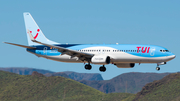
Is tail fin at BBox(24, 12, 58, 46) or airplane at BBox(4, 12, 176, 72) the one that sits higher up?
tail fin at BBox(24, 12, 58, 46)

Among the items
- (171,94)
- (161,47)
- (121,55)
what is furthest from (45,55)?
(171,94)

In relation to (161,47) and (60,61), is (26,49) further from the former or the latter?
(161,47)

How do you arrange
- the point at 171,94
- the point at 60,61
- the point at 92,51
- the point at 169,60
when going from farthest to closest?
the point at 171,94
the point at 60,61
the point at 92,51
the point at 169,60

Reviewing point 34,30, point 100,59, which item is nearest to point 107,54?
point 100,59

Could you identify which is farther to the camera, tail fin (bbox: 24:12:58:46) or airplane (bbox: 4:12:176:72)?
tail fin (bbox: 24:12:58:46)

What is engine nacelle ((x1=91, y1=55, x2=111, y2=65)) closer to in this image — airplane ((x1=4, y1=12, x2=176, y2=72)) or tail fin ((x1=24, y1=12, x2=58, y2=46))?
airplane ((x1=4, y1=12, x2=176, y2=72))

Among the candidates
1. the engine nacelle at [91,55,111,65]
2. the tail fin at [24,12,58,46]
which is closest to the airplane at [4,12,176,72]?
the engine nacelle at [91,55,111,65]

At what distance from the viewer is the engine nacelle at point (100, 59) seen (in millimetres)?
82125

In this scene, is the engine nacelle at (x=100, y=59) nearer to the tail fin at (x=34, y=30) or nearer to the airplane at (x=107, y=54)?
the airplane at (x=107, y=54)

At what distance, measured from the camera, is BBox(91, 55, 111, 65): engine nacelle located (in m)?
82.1

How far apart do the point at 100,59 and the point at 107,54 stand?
10.6 ft

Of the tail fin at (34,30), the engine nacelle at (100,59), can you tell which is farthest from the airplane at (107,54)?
the tail fin at (34,30)

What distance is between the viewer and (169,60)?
3209 inches

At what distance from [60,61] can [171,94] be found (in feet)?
390
